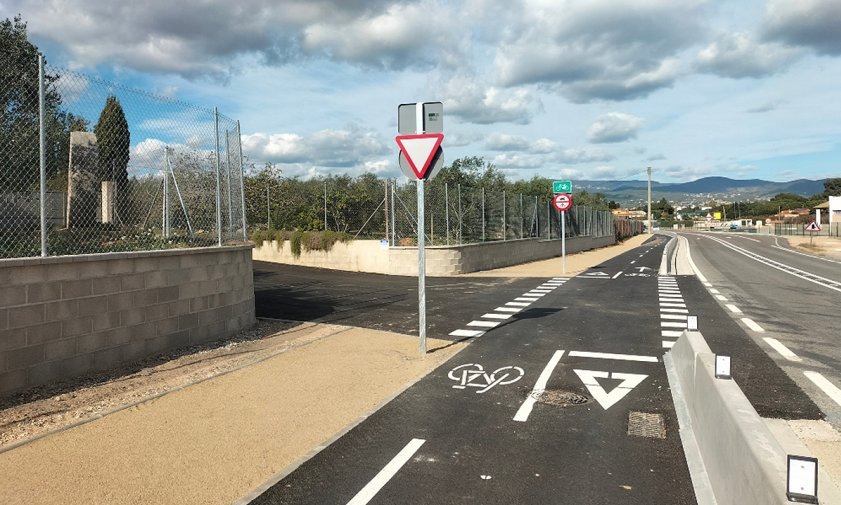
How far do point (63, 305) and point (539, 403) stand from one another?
5586 mm

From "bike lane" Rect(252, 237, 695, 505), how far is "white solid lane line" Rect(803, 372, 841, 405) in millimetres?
1711

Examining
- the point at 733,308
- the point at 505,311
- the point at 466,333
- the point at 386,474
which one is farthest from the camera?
the point at 733,308

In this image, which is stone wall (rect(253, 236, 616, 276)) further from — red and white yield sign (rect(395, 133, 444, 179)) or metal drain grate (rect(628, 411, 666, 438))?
metal drain grate (rect(628, 411, 666, 438))

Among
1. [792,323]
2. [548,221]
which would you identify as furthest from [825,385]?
[548,221]

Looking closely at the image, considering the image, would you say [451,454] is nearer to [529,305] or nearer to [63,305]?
[63,305]

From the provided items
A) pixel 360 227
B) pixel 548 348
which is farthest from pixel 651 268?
pixel 548 348

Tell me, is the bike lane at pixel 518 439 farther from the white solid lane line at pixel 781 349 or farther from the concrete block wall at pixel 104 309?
the concrete block wall at pixel 104 309

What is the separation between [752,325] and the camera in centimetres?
1033

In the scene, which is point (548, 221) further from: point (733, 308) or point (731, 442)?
point (731, 442)

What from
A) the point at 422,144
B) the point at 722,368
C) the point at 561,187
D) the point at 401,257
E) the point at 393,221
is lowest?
the point at 722,368

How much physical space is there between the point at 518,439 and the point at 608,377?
244cm

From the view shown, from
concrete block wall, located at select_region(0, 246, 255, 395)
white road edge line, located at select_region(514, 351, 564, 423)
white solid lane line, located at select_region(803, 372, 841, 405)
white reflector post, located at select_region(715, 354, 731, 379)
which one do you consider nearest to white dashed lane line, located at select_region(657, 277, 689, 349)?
white solid lane line, located at select_region(803, 372, 841, 405)

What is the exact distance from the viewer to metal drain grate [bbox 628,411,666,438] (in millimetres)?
4969

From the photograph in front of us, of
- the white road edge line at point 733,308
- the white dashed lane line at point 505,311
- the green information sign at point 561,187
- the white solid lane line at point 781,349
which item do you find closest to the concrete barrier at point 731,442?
the white solid lane line at point 781,349
